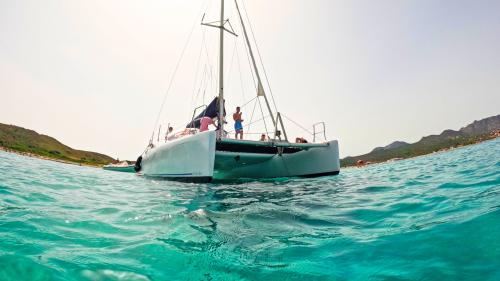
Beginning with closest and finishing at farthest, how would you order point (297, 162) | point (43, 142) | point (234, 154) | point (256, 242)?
point (256, 242)
point (234, 154)
point (297, 162)
point (43, 142)

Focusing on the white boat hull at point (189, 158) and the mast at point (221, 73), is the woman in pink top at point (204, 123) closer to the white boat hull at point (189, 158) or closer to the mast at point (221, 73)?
the mast at point (221, 73)

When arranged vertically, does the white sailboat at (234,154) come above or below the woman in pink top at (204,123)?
below

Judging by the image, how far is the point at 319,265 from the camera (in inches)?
103

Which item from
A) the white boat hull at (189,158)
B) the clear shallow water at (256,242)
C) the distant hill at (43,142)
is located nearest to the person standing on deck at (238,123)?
the white boat hull at (189,158)

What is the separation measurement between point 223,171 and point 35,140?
2983 inches

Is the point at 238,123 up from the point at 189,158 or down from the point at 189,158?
up

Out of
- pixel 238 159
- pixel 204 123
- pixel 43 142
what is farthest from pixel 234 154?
pixel 43 142

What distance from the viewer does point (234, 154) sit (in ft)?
38.5

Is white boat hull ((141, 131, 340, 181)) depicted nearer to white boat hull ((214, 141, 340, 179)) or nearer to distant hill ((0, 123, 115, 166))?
white boat hull ((214, 141, 340, 179))

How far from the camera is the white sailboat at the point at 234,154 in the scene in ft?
34.2

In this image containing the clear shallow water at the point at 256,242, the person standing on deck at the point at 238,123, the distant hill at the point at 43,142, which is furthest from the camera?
the distant hill at the point at 43,142

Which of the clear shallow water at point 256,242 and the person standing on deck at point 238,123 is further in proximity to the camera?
the person standing on deck at point 238,123

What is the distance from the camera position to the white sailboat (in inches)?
410

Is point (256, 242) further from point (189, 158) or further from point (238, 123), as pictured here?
point (238, 123)
